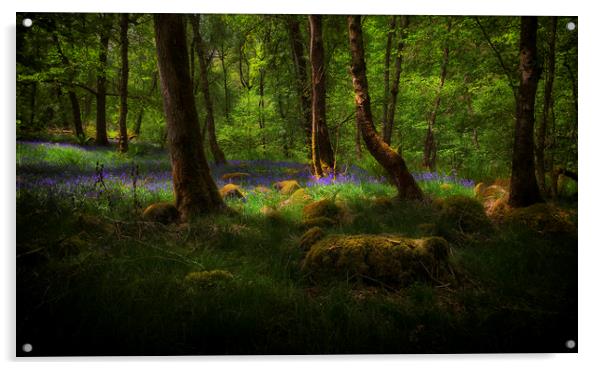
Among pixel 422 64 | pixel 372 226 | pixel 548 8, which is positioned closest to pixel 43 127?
pixel 372 226

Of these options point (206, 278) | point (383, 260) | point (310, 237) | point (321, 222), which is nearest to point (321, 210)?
point (321, 222)

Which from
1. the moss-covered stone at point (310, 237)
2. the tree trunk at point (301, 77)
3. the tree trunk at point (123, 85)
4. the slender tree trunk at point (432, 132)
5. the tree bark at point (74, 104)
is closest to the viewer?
the moss-covered stone at point (310, 237)

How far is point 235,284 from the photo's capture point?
2.96 m

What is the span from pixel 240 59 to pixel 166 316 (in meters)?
3.51

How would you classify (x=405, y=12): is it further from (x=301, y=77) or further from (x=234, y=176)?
(x=234, y=176)

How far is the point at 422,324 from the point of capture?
286 cm

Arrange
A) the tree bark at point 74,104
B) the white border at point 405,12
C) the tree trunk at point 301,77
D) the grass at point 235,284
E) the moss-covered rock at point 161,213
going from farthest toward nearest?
1. the tree trunk at point 301,77
2. the tree bark at point 74,104
3. the moss-covered rock at point 161,213
4. the white border at point 405,12
5. the grass at point 235,284

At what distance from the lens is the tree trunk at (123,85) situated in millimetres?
3812

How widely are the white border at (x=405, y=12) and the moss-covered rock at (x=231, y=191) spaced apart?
1.72 metres

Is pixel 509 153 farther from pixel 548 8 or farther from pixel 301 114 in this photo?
pixel 301 114

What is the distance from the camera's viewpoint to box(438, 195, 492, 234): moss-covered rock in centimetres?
362

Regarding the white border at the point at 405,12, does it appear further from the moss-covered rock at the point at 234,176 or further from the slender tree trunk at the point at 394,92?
the moss-covered rock at the point at 234,176

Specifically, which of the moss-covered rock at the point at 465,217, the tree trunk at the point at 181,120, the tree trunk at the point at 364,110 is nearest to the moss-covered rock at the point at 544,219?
the moss-covered rock at the point at 465,217

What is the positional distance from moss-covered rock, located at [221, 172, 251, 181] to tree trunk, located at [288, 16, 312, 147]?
1093 mm
